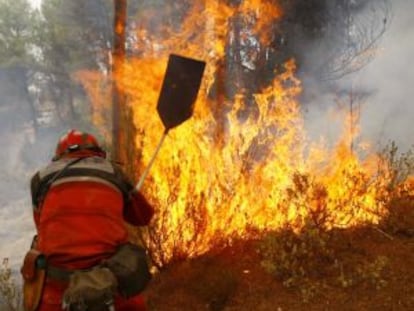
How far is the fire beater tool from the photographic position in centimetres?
472

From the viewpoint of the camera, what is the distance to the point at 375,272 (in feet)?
15.9

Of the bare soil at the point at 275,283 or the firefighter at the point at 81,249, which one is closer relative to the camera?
the firefighter at the point at 81,249

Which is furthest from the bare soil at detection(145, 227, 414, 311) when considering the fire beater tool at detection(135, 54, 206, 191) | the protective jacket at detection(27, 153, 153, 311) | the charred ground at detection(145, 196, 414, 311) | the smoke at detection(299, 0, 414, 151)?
the smoke at detection(299, 0, 414, 151)

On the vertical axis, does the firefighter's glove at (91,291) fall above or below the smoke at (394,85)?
below

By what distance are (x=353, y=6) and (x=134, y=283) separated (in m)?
9.63

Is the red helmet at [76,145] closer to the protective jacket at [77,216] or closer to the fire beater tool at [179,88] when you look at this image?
the protective jacket at [77,216]

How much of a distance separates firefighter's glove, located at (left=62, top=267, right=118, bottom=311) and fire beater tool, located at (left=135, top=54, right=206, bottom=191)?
1699 millimetres

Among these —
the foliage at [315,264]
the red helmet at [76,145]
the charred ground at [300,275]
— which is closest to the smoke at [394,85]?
the charred ground at [300,275]

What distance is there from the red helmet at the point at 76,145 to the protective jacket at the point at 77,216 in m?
0.11

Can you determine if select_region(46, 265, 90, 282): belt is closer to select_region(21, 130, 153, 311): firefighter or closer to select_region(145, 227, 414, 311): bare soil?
select_region(21, 130, 153, 311): firefighter

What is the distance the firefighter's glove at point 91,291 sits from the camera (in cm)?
301

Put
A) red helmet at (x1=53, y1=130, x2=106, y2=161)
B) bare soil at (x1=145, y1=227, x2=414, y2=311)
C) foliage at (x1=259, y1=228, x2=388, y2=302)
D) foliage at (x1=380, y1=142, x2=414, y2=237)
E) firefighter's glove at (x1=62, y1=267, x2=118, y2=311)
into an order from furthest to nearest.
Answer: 1. foliage at (x1=380, y1=142, x2=414, y2=237)
2. foliage at (x1=259, y1=228, x2=388, y2=302)
3. bare soil at (x1=145, y1=227, x2=414, y2=311)
4. red helmet at (x1=53, y1=130, x2=106, y2=161)
5. firefighter's glove at (x1=62, y1=267, x2=118, y2=311)

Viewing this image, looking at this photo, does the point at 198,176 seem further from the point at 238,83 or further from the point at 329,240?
the point at 238,83

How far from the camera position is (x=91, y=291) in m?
3.02
